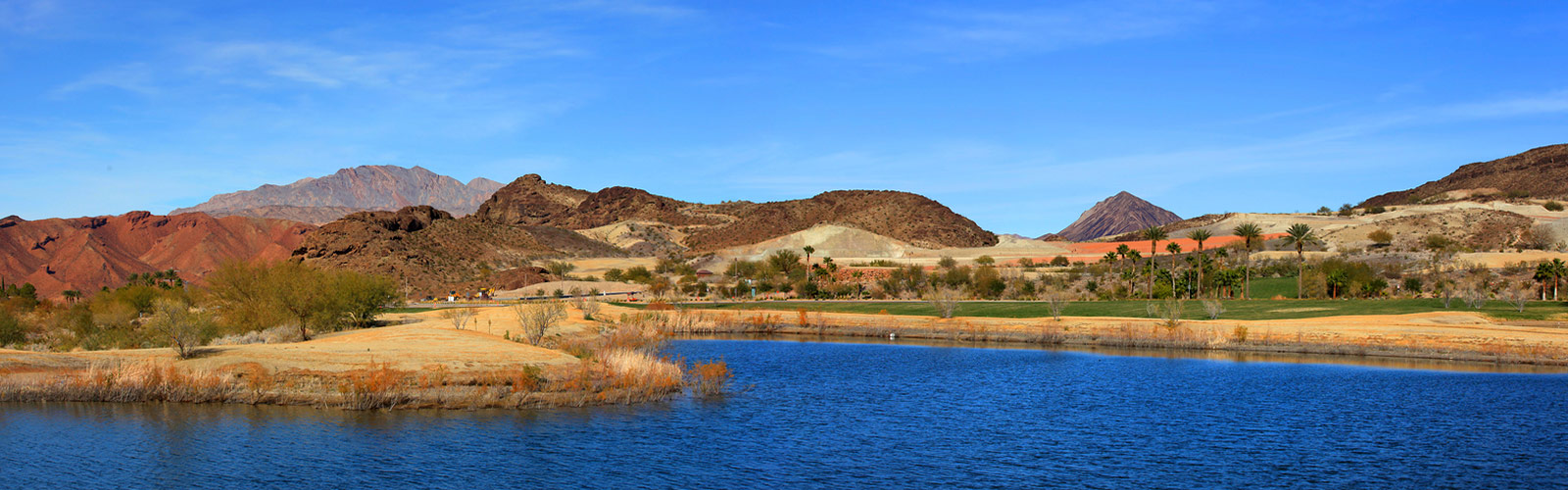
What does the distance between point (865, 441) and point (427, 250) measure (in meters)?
110

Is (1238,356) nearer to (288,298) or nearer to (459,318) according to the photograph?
(459,318)

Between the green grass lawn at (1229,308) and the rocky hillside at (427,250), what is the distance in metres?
45.7

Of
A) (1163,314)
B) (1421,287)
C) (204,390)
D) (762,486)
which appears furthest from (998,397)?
(1421,287)

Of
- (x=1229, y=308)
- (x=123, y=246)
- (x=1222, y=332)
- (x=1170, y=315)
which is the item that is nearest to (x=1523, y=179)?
(x=1229, y=308)

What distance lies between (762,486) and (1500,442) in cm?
1690

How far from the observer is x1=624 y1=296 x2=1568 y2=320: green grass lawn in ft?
179

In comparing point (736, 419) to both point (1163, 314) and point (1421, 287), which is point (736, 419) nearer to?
point (1163, 314)

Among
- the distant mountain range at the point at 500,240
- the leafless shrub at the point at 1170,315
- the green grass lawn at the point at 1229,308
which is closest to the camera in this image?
the leafless shrub at the point at 1170,315

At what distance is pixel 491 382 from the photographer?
2845 centimetres

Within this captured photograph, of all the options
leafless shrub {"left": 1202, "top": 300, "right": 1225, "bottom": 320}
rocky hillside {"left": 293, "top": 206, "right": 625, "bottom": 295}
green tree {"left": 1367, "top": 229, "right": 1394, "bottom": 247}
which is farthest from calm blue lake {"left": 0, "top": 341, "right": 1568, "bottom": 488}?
green tree {"left": 1367, "top": 229, "right": 1394, "bottom": 247}

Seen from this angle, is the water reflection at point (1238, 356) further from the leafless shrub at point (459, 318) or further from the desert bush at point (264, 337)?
the desert bush at point (264, 337)

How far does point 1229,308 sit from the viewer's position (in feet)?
203

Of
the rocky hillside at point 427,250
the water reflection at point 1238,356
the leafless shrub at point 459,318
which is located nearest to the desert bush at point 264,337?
the leafless shrub at point 459,318

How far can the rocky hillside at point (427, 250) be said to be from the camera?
112m
